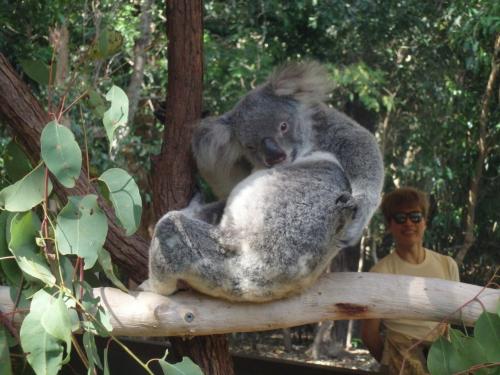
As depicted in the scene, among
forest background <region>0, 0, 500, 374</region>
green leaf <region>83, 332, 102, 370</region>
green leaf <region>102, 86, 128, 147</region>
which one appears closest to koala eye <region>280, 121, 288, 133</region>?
green leaf <region>102, 86, 128, 147</region>

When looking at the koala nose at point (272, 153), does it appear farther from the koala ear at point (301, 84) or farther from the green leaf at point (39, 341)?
the green leaf at point (39, 341)

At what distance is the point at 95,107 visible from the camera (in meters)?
2.22

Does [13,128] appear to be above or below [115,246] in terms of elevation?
above

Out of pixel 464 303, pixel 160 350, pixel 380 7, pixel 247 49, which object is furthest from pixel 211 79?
pixel 464 303

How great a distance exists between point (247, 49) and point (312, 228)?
379cm

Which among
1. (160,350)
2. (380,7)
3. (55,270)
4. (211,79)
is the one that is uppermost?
(380,7)

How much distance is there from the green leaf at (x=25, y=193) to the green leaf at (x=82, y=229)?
0.10 meters

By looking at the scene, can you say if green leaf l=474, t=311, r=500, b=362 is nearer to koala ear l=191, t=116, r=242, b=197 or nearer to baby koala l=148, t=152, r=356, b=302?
baby koala l=148, t=152, r=356, b=302

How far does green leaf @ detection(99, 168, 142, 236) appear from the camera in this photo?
6.43 feet

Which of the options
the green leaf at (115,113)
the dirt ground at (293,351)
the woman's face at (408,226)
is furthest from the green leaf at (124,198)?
the dirt ground at (293,351)

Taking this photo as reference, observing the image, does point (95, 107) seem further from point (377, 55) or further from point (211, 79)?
point (377, 55)

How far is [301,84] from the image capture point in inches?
118

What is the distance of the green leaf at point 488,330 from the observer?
2211mm

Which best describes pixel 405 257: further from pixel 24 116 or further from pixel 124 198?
pixel 24 116
